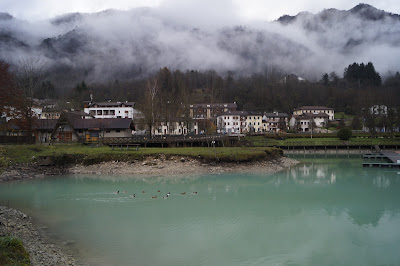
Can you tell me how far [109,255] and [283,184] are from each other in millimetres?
19554

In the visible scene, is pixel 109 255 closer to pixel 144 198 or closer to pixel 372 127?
pixel 144 198

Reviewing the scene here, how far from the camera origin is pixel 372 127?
7081 cm

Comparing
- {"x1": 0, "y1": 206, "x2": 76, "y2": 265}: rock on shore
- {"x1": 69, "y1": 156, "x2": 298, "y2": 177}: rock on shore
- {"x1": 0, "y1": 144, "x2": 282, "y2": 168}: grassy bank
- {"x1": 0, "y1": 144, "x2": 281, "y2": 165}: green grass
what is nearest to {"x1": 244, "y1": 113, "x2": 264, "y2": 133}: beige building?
{"x1": 0, "y1": 144, "x2": 281, "y2": 165}: green grass

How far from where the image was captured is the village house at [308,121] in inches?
3803

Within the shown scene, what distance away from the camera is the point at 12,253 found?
387 inches

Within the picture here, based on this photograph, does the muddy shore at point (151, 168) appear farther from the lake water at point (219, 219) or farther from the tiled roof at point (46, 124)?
the tiled roof at point (46, 124)

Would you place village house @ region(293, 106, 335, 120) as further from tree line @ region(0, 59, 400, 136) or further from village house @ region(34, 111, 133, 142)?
village house @ region(34, 111, 133, 142)

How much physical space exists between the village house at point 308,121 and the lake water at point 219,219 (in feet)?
225

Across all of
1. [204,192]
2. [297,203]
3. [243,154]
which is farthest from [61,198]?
[243,154]

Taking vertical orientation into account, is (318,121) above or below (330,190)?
above

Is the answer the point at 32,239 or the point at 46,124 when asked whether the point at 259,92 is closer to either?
the point at 46,124

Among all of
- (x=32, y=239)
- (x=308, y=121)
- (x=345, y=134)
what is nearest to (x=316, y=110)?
(x=308, y=121)

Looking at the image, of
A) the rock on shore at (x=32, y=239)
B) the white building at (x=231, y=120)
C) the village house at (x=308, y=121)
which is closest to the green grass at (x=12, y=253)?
the rock on shore at (x=32, y=239)

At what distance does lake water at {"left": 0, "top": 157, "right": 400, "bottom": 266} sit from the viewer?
13109 mm
